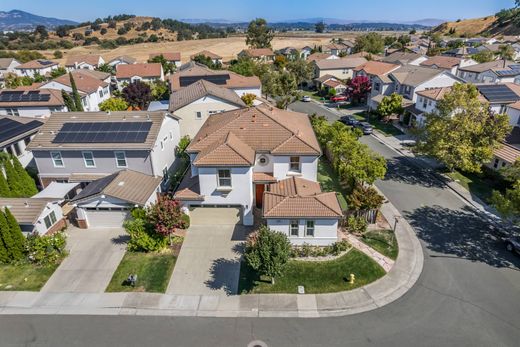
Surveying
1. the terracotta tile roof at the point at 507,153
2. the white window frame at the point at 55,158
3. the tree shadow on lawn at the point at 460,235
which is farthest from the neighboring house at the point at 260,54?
the tree shadow on lawn at the point at 460,235

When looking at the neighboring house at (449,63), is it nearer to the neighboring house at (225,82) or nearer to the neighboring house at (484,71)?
the neighboring house at (484,71)

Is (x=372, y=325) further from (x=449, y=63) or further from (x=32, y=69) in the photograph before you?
(x=32, y=69)

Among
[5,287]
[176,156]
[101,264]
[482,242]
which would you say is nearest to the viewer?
[5,287]

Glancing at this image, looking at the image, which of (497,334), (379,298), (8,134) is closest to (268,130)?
(379,298)

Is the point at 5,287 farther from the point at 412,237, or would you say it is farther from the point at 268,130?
the point at 412,237

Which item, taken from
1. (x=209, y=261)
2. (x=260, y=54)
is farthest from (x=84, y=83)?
(x=260, y=54)

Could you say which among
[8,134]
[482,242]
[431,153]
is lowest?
[482,242]

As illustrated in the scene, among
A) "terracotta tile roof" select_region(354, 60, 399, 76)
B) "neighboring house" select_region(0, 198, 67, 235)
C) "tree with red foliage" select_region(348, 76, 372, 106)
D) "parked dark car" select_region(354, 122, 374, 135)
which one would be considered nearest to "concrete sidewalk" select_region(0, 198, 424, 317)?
"neighboring house" select_region(0, 198, 67, 235)
